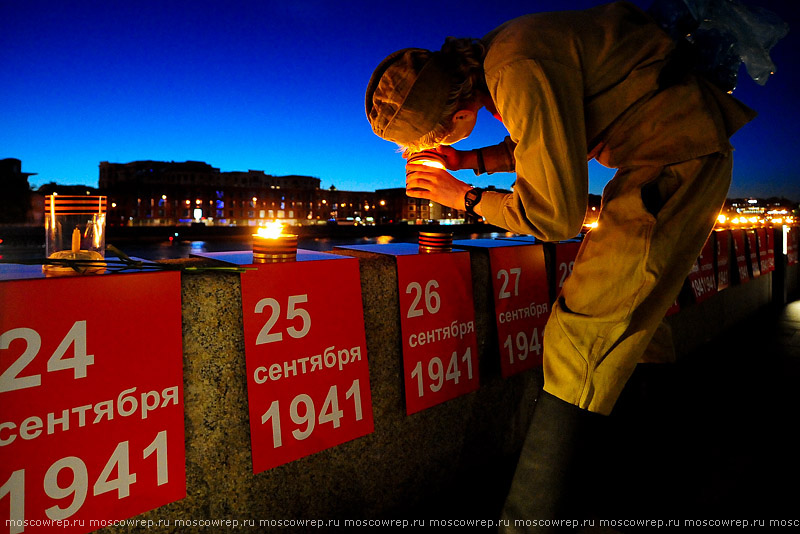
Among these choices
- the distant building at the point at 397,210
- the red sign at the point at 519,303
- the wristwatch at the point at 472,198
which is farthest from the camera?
the distant building at the point at 397,210

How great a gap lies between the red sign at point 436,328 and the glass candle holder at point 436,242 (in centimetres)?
10

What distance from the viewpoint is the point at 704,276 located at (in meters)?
4.58

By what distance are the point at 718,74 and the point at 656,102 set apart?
1.44 ft

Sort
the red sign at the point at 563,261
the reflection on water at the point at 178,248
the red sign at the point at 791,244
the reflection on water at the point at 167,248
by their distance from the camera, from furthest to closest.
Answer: the reflection on water at the point at 178,248 → the reflection on water at the point at 167,248 → the red sign at the point at 791,244 → the red sign at the point at 563,261

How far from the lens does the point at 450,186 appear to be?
2.00 metres

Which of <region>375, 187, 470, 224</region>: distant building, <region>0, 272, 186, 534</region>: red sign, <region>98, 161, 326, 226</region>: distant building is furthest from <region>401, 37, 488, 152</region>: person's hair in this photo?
<region>375, 187, 470, 224</region>: distant building

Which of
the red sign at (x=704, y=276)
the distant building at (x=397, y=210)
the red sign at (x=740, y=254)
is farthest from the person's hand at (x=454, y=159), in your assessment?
the distant building at (x=397, y=210)

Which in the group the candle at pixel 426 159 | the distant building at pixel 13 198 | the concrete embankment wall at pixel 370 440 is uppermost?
the distant building at pixel 13 198

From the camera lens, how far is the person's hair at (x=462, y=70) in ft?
5.79

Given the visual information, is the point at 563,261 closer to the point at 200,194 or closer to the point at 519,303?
the point at 519,303

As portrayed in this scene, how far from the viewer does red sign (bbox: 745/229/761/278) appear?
5.89m

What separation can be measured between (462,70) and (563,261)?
178 cm

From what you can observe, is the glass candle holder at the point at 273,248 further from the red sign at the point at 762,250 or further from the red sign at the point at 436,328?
the red sign at the point at 762,250

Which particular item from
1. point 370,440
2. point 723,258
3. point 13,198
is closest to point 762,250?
point 723,258
